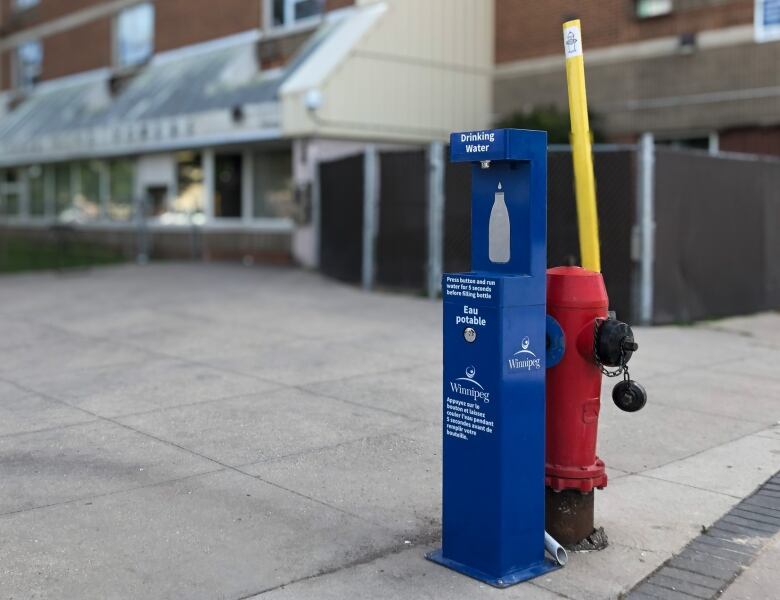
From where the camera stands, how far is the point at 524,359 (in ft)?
13.3

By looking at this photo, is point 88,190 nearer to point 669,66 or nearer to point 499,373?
point 669,66

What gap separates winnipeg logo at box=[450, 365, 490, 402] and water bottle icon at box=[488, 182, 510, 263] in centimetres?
51

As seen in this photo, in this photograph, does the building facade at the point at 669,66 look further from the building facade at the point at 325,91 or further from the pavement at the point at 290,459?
the pavement at the point at 290,459

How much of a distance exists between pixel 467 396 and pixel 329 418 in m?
2.91

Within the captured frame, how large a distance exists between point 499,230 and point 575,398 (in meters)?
0.92

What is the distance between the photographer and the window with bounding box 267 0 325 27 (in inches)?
768

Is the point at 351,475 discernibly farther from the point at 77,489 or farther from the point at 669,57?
the point at 669,57

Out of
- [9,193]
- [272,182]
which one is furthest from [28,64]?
[272,182]

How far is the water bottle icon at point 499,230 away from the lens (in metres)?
4.10

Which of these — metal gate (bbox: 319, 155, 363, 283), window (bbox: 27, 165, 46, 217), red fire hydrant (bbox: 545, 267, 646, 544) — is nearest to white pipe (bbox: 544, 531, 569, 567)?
red fire hydrant (bbox: 545, 267, 646, 544)

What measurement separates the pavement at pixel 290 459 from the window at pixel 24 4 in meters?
23.2

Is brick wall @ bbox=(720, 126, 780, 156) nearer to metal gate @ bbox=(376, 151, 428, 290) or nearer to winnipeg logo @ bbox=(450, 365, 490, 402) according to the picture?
metal gate @ bbox=(376, 151, 428, 290)

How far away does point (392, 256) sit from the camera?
14.4 m

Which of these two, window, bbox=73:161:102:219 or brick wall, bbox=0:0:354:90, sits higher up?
brick wall, bbox=0:0:354:90
